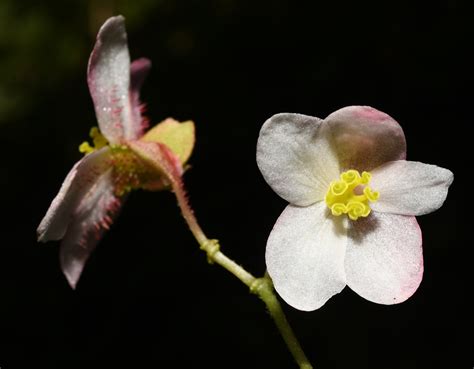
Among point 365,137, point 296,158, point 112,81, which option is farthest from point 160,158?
point 365,137

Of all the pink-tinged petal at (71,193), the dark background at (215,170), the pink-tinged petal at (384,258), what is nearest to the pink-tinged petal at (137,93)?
the pink-tinged petal at (71,193)

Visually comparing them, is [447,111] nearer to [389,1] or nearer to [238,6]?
[389,1]

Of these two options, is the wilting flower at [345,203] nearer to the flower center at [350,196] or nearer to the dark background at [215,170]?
the flower center at [350,196]

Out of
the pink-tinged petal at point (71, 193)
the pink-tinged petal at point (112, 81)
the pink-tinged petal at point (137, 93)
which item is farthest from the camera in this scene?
the pink-tinged petal at point (137, 93)

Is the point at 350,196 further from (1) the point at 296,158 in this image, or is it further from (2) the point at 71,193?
(2) the point at 71,193

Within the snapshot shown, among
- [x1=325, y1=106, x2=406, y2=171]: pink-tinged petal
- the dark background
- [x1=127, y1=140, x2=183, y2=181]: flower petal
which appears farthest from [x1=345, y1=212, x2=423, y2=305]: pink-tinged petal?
the dark background

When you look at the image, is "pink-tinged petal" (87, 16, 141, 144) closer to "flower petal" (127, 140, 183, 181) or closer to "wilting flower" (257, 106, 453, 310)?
"flower petal" (127, 140, 183, 181)

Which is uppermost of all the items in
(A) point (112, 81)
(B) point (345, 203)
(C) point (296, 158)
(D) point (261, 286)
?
(A) point (112, 81)
